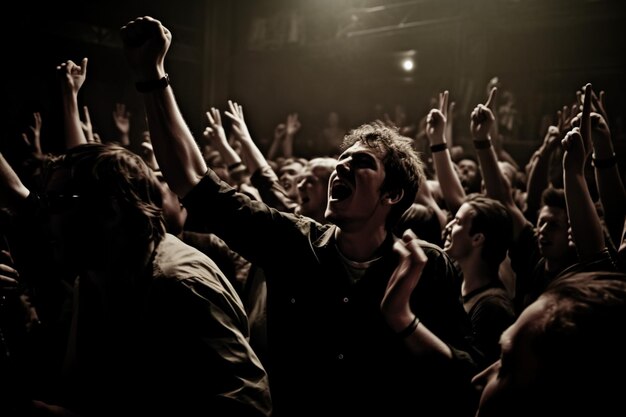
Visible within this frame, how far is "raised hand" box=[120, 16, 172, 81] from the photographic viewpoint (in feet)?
5.68

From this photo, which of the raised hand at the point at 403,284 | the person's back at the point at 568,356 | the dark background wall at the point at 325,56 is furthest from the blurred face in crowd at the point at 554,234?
the dark background wall at the point at 325,56

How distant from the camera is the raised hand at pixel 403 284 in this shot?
1.48 m

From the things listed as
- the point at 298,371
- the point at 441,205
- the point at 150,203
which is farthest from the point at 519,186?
the point at 150,203

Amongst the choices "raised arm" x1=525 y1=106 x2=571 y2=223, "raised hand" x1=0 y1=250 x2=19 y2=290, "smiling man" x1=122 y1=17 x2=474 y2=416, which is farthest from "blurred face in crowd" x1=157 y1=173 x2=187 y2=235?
"raised arm" x1=525 y1=106 x2=571 y2=223

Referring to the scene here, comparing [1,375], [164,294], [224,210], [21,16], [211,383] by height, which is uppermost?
[21,16]

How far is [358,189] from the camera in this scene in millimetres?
2020

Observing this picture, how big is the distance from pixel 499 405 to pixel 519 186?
4.44 meters

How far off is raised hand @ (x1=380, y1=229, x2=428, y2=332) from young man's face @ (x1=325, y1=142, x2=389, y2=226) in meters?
0.48

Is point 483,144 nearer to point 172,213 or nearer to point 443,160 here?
point 443,160

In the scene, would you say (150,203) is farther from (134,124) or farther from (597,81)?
(134,124)

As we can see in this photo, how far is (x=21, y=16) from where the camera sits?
9039 mm

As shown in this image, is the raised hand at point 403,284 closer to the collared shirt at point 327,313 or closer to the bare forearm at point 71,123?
the collared shirt at point 327,313

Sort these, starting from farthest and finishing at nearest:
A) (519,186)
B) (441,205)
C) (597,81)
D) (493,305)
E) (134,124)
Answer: (134,124) → (597,81) → (519,186) → (441,205) → (493,305)

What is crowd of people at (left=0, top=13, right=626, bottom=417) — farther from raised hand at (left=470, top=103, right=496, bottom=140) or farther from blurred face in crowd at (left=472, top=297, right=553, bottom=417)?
raised hand at (left=470, top=103, right=496, bottom=140)
